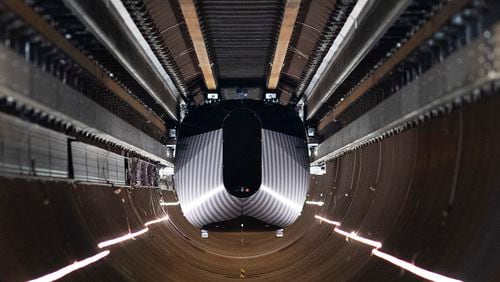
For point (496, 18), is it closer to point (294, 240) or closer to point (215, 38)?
point (215, 38)

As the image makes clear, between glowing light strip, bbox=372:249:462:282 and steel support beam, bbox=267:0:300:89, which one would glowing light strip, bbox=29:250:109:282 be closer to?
glowing light strip, bbox=372:249:462:282

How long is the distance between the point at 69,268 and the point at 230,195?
17.2 feet

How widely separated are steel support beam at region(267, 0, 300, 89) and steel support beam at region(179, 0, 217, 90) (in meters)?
1.15

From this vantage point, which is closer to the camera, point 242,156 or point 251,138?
point 242,156

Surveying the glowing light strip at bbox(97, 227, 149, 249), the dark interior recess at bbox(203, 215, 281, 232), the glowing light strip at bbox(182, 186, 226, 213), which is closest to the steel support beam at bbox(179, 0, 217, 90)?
the glowing light strip at bbox(182, 186, 226, 213)

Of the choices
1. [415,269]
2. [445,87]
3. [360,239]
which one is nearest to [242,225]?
[360,239]

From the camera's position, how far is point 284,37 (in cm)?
1357

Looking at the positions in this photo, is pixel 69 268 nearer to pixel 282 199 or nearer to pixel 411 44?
pixel 411 44

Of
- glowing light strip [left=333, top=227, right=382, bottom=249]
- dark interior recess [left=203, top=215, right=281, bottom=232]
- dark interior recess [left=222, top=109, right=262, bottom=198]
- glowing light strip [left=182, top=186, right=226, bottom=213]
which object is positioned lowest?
glowing light strip [left=333, top=227, right=382, bottom=249]

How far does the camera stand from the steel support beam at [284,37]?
36.3 feet

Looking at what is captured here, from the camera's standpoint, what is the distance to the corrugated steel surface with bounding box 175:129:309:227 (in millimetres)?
15352

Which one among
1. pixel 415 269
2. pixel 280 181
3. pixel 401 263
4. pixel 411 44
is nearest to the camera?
pixel 415 269

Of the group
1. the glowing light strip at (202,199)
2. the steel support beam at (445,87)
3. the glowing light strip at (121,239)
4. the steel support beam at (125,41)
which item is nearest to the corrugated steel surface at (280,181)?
the glowing light strip at (202,199)

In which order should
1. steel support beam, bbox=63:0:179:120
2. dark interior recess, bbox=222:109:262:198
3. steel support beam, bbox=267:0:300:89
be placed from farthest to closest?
dark interior recess, bbox=222:109:262:198 < steel support beam, bbox=267:0:300:89 < steel support beam, bbox=63:0:179:120
